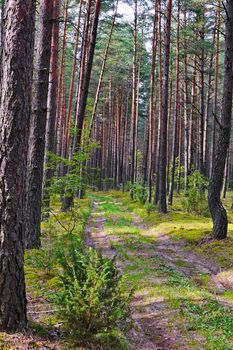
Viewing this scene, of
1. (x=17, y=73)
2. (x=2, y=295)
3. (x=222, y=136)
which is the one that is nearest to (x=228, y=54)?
(x=222, y=136)

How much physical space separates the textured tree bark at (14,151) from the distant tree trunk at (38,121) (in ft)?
14.3

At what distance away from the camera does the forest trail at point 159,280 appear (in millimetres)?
5793

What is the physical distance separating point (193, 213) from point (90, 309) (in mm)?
15729

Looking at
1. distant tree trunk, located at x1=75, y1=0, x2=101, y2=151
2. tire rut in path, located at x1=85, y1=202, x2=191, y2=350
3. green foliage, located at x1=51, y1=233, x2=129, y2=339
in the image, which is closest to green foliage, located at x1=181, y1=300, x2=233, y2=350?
tire rut in path, located at x1=85, y1=202, x2=191, y2=350

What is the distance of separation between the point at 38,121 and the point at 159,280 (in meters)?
4.35

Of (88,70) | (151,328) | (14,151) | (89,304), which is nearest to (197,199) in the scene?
(88,70)

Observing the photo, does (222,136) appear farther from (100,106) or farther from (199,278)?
(100,106)

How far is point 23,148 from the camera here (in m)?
4.50

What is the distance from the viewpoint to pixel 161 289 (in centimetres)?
777

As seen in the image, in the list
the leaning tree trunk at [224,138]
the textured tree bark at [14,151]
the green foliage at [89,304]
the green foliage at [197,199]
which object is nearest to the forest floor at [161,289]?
the green foliage at [89,304]

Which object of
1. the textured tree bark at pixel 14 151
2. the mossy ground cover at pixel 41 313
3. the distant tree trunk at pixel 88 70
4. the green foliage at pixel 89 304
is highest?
the distant tree trunk at pixel 88 70

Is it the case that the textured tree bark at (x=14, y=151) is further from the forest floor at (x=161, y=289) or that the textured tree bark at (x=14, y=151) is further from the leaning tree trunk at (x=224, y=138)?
the leaning tree trunk at (x=224, y=138)

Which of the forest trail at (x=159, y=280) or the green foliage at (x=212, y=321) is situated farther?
the forest trail at (x=159, y=280)

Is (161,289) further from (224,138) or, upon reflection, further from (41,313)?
(224,138)
